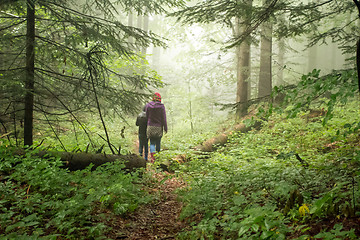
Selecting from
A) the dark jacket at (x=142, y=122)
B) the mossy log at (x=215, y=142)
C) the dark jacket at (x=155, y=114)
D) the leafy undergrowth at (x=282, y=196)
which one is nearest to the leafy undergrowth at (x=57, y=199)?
the leafy undergrowth at (x=282, y=196)

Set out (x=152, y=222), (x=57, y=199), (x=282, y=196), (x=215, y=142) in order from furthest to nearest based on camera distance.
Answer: (x=215, y=142)
(x=152, y=222)
(x=57, y=199)
(x=282, y=196)

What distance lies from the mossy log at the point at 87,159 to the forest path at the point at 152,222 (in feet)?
3.70

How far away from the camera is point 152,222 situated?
430cm

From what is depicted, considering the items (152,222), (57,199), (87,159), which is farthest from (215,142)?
(57,199)

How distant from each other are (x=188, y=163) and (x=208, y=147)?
1.96 m

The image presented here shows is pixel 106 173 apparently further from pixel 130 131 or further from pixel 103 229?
pixel 130 131

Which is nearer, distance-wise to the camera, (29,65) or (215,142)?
(29,65)

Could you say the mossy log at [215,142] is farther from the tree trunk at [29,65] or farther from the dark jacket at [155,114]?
the tree trunk at [29,65]

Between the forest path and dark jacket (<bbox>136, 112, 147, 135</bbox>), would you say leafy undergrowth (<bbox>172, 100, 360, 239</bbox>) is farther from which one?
dark jacket (<bbox>136, 112, 147, 135</bbox>)

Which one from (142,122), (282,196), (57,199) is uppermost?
(142,122)

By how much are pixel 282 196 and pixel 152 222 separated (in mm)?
2340

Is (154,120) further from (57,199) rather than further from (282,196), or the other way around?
(282,196)

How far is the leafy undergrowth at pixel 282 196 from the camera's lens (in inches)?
104

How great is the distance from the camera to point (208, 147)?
9.24 m
